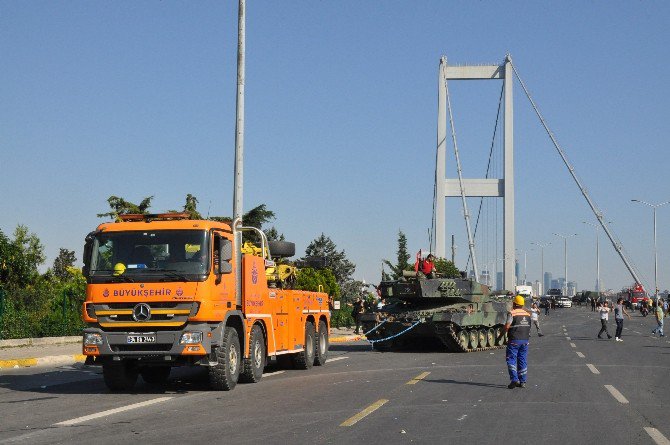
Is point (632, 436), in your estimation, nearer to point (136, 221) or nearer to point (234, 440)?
point (234, 440)

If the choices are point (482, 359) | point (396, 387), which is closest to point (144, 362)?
point (396, 387)

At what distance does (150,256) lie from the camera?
14.4 metres

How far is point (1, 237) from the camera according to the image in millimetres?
28188

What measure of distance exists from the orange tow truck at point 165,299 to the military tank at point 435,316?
38.1 ft

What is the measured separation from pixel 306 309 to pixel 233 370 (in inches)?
193

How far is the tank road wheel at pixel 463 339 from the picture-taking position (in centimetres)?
2664

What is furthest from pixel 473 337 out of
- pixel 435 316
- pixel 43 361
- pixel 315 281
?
pixel 315 281

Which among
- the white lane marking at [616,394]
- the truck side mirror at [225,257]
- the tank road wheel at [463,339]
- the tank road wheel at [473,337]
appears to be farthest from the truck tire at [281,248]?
the tank road wheel at [473,337]

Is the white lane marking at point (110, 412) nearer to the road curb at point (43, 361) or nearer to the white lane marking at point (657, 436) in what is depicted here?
the white lane marking at point (657, 436)

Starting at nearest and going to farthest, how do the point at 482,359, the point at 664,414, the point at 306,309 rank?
1. the point at 664,414
2. the point at 306,309
3. the point at 482,359

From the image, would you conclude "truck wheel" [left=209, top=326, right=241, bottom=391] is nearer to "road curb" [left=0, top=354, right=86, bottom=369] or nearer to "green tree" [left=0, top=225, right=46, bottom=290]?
"road curb" [left=0, top=354, right=86, bottom=369]

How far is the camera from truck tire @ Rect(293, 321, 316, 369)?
19781 mm

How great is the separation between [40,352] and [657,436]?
1684 cm

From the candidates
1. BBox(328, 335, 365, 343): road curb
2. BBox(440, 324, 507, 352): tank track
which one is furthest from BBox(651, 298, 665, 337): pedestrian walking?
BBox(440, 324, 507, 352): tank track
